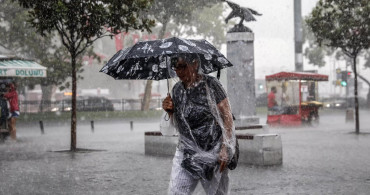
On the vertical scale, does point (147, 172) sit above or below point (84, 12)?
below

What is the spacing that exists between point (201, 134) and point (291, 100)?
22.4 metres

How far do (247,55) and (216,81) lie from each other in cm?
1321

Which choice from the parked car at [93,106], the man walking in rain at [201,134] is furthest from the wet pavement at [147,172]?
the parked car at [93,106]

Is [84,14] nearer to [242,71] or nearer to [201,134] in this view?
[242,71]

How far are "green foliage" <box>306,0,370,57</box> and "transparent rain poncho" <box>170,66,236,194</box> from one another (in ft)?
50.7

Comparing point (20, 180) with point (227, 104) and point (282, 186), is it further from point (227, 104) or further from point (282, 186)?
point (227, 104)

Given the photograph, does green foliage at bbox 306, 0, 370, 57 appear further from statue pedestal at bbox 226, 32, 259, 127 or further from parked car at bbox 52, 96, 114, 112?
parked car at bbox 52, 96, 114, 112

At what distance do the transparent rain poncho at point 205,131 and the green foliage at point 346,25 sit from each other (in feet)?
50.7

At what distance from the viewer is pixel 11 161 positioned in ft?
44.4

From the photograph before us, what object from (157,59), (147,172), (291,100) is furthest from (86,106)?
(157,59)

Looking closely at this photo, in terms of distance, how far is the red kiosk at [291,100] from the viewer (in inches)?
1058

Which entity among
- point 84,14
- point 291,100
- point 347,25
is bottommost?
point 291,100

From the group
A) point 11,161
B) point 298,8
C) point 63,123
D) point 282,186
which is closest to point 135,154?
point 11,161

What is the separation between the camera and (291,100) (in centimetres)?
2722
